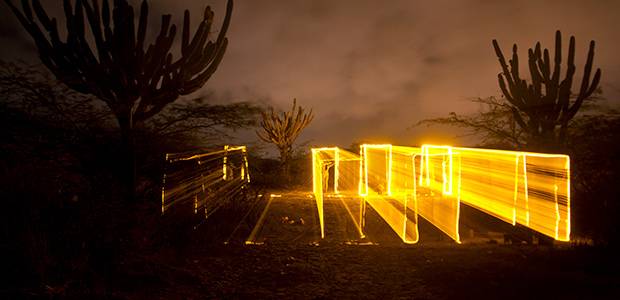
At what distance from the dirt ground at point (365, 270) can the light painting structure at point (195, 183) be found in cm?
84

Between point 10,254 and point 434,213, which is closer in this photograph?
point 10,254

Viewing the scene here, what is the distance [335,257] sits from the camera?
199 inches

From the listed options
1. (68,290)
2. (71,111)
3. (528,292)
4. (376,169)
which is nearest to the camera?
(68,290)

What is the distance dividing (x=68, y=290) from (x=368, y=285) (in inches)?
121

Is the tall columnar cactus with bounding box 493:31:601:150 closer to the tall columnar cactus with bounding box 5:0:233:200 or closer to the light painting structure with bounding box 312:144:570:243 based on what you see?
the light painting structure with bounding box 312:144:570:243

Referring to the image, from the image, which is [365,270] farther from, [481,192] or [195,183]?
[481,192]

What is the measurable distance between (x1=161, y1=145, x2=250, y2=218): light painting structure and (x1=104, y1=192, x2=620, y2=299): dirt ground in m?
0.84

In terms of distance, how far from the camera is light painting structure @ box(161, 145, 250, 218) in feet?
20.3

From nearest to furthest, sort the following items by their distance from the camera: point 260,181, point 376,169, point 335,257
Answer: point 335,257 → point 376,169 → point 260,181

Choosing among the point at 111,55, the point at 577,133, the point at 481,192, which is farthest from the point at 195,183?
the point at 577,133

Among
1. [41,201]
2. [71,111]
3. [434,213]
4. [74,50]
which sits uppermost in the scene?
[74,50]

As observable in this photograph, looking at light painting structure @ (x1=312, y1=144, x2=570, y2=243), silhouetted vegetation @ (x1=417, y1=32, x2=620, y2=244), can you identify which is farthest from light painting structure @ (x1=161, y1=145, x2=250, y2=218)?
silhouetted vegetation @ (x1=417, y1=32, x2=620, y2=244)

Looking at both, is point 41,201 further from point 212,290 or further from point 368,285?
point 368,285

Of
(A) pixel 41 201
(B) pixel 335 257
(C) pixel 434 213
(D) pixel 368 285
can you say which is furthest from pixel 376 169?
(A) pixel 41 201
